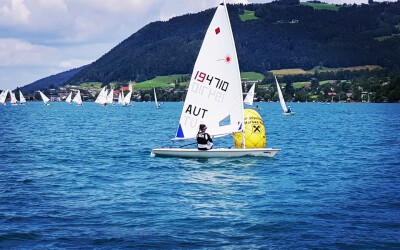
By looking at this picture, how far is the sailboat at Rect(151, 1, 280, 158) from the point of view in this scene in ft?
122

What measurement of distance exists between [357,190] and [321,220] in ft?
24.4

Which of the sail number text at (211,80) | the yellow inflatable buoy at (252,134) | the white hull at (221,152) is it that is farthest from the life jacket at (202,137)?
the sail number text at (211,80)

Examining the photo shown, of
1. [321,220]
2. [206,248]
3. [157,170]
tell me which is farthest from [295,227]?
[157,170]

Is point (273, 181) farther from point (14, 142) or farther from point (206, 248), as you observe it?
point (14, 142)

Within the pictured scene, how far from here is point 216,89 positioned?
38.3 m

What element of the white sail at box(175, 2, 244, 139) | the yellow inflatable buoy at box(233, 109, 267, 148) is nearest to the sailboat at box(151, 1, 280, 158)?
the white sail at box(175, 2, 244, 139)

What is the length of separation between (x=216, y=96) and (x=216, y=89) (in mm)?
494

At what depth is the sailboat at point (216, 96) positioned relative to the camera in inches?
1464

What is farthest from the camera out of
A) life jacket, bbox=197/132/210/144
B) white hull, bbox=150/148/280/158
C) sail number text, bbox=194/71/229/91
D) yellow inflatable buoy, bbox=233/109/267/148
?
yellow inflatable buoy, bbox=233/109/267/148

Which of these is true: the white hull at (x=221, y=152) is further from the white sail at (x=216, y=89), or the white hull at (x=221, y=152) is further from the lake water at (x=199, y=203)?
the white sail at (x=216, y=89)

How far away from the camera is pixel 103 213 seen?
73.1ft

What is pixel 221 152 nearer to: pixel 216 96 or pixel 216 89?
pixel 216 96

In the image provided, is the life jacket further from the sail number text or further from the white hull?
the sail number text

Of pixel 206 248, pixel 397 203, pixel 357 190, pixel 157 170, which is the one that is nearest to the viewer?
pixel 206 248
